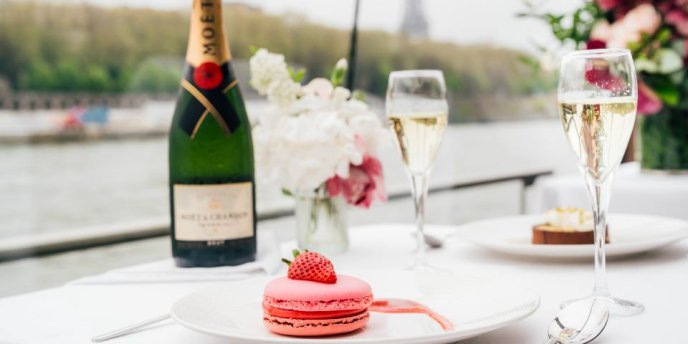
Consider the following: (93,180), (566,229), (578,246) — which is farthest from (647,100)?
(93,180)

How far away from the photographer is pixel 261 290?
2.61 feet

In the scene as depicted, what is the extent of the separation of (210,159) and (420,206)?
0.36m

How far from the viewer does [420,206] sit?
102cm

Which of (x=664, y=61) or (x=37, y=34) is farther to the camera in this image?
(x=37, y=34)

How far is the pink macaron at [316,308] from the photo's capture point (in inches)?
24.3

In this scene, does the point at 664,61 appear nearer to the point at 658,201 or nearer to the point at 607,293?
the point at 658,201

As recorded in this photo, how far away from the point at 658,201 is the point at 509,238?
2.94 feet

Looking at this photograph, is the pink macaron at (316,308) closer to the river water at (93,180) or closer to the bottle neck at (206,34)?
the bottle neck at (206,34)

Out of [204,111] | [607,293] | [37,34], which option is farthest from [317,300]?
[37,34]

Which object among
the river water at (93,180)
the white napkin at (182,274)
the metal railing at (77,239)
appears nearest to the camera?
the white napkin at (182,274)

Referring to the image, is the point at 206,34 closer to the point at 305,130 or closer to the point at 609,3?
the point at 305,130

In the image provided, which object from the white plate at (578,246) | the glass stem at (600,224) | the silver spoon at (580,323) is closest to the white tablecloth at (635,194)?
the white plate at (578,246)

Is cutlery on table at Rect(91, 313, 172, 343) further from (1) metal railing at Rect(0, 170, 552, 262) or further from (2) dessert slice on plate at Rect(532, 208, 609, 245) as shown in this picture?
(1) metal railing at Rect(0, 170, 552, 262)

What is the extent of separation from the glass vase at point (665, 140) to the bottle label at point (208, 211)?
158 centimetres
